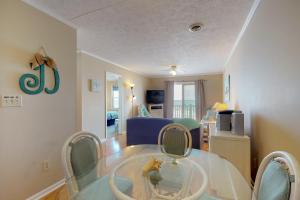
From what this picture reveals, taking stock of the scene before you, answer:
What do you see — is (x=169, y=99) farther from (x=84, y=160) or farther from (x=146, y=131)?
(x=84, y=160)

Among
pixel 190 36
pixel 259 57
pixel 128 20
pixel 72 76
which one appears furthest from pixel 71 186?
pixel 190 36

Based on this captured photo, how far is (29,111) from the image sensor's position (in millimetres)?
1895

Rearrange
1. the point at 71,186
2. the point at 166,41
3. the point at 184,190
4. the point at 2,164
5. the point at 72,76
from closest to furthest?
1. the point at 71,186
2. the point at 184,190
3. the point at 2,164
4. the point at 72,76
5. the point at 166,41

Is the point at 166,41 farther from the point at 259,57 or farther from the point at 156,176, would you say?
the point at 156,176

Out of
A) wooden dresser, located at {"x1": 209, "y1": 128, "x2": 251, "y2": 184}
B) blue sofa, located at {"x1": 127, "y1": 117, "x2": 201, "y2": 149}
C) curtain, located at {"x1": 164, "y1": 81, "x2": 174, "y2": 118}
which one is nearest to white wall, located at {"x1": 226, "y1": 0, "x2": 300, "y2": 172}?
wooden dresser, located at {"x1": 209, "y1": 128, "x2": 251, "y2": 184}

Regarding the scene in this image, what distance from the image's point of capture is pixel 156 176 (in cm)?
133

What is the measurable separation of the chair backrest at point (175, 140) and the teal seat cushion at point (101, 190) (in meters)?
0.72

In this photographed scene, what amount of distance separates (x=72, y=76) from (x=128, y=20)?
1.19m

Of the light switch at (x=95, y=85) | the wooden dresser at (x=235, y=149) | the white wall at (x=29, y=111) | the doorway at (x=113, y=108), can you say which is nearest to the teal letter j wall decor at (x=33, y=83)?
the white wall at (x=29, y=111)

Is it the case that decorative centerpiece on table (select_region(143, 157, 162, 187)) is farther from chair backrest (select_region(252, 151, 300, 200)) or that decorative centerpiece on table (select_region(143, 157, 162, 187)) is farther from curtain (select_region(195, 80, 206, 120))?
curtain (select_region(195, 80, 206, 120))

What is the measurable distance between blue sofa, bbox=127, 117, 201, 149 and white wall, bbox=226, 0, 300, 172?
4.17 ft

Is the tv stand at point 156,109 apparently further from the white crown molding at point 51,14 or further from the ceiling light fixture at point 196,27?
the white crown molding at point 51,14

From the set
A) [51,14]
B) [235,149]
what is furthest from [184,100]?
[51,14]

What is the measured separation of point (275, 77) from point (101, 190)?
5.88 ft
